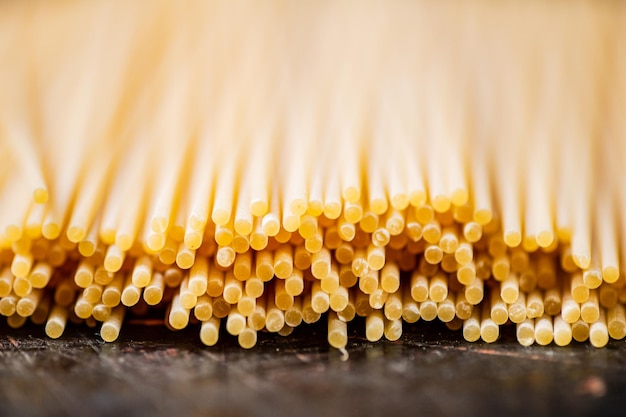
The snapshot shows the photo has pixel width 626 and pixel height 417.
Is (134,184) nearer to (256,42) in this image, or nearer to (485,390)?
(256,42)

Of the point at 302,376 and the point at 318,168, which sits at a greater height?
the point at 318,168

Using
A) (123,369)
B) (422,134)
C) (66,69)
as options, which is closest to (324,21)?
(422,134)

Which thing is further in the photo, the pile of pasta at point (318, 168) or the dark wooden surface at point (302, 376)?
the pile of pasta at point (318, 168)

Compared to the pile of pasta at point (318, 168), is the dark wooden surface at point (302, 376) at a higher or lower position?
lower

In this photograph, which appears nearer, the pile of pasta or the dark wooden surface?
the dark wooden surface

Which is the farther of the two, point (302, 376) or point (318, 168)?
point (318, 168)
